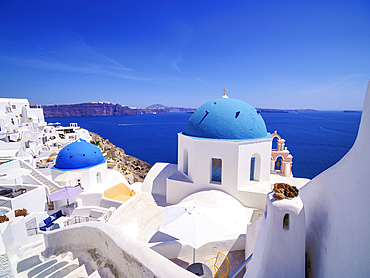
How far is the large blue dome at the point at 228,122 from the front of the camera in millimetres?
9797

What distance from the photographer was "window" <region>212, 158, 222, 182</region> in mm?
10430

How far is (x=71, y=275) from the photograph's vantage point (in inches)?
164

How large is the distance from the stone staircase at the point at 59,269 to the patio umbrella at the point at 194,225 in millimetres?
2233

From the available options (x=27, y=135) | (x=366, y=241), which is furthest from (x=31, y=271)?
(x=27, y=135)

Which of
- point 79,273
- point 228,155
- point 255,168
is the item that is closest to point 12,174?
point 79,273

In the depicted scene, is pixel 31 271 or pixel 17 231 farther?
pixel 17 231

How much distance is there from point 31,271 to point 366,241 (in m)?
6.98

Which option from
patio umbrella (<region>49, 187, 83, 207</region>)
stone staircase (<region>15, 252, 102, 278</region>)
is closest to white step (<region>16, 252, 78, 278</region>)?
stone staircase (<region>15, 252, 102, 278</region>)

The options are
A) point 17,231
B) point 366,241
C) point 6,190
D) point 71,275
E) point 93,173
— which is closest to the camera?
point 366,241

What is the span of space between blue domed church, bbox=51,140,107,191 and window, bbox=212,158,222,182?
9716mm

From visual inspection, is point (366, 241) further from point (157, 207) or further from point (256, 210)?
point (157, 207)

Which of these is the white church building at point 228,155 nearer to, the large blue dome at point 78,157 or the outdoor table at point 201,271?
the outdoor table at point 201,271

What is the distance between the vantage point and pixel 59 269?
15.2ft

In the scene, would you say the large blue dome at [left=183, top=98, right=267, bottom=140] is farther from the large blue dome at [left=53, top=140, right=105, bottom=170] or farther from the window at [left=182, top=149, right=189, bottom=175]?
the large blue dome at [left=53, top=140, right=105, bottom=170]
